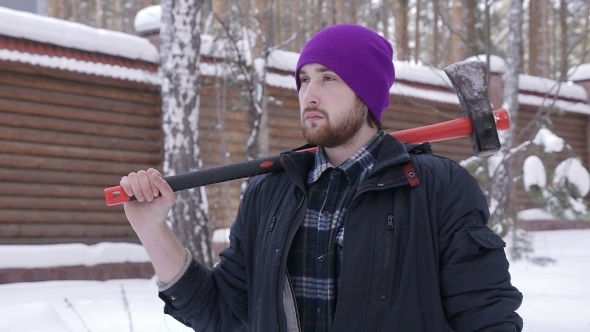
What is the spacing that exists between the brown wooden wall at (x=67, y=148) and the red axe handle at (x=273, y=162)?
6188 mm

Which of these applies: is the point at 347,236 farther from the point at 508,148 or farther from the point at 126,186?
the point at 508,148

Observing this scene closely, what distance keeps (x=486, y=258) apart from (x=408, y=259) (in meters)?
0.18

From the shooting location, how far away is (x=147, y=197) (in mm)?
1981

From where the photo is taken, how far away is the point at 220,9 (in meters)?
13.8

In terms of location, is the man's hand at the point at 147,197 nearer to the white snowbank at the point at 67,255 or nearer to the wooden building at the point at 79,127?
the wooden building at the point at 79,127

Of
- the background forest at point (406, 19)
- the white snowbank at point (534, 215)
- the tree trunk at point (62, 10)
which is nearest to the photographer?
the white snowbank at point (534, 215)

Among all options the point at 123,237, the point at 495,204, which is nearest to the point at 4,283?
the point at 123,237

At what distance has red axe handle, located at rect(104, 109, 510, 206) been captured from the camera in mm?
2146

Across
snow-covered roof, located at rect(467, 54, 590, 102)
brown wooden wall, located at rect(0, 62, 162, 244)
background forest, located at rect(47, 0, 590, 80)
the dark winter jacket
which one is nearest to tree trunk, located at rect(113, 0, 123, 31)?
background forest, located at rect(47, 0, 590, 80)

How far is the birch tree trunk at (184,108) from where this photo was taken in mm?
7047

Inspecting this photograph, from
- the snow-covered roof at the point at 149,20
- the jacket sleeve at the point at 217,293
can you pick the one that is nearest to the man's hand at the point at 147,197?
the jacket sleeve at the point at 217,293

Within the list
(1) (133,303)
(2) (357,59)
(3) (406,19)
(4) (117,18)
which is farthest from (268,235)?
(4) (117,18)

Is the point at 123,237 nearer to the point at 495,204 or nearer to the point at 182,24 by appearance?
the point at 182,24

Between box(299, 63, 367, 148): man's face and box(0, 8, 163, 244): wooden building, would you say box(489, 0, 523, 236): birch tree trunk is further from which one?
box(299, 63, 367, 148): man's face
